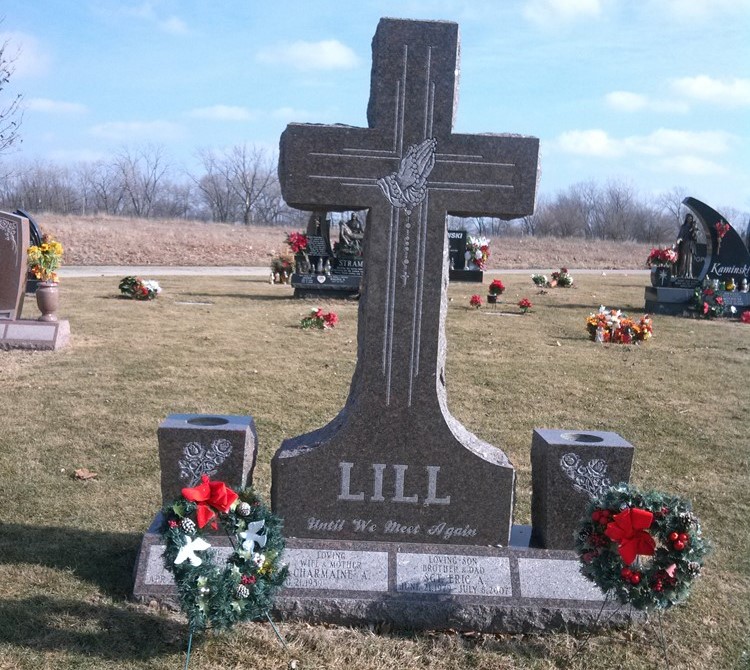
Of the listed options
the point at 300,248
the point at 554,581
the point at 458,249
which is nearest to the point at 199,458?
the point at 554,581

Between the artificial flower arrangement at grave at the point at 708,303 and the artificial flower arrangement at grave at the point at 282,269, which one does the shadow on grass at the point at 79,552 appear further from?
the artificial flower arrangement at grave at the point at 282,269

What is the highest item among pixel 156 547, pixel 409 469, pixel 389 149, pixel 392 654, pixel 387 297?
pixel 389 149

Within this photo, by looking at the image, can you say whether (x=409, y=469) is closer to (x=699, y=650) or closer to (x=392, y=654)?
(x=392, y=654)

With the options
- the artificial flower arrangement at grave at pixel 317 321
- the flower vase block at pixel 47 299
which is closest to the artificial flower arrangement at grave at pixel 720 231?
the artificial flower arrangement at grave at pixel 317 321

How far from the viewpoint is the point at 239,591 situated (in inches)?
151

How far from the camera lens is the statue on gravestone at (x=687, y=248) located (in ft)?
65.3

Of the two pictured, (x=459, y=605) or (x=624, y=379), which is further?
(x=624, y=379)

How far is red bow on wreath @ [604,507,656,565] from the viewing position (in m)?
3.85

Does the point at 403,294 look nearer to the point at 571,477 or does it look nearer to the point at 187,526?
the point at 571,477

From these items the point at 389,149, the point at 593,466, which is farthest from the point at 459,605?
the point at 389,149

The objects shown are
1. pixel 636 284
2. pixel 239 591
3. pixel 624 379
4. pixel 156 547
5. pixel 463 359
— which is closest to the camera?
pixel 239 591

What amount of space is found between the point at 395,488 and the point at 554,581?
101 centimetres

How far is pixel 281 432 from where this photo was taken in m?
8.01

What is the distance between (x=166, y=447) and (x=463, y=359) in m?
8.00
